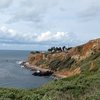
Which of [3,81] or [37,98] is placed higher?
[37,98]

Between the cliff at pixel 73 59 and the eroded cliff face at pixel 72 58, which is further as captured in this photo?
the eroded cliff face at pixel 72 58

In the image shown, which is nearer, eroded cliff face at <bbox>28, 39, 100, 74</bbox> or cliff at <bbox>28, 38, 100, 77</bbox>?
cliff at <bbox>28, 38, 100, 77</bbox>

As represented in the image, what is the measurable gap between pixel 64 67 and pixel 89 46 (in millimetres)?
10826

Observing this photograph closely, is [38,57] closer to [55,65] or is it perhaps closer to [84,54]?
[55,65]

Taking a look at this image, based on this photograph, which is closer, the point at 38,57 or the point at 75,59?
the point at 75,59

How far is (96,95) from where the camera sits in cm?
1700

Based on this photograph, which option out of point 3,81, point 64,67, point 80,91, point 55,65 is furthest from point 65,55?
point 80,91

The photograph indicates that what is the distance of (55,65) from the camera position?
429 ft

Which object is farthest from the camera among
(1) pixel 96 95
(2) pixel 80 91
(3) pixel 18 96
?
(2) pixel 80 91

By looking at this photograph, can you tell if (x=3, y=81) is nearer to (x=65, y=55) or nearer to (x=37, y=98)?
(x=65, y=55)

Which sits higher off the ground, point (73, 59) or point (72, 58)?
point (72, 58)

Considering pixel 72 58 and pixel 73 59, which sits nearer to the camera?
pixel 73 59

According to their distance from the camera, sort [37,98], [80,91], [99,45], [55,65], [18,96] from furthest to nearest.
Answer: [55,65]
[99,45]
[80,91]
[18,96]
[37,98]

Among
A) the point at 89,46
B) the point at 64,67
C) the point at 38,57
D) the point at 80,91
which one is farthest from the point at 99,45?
the point at 80,91
